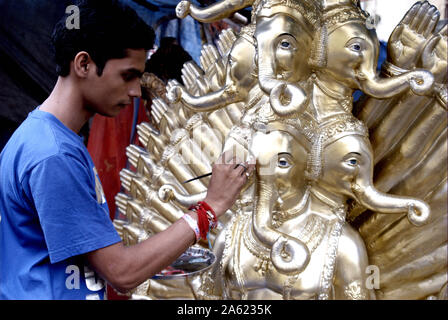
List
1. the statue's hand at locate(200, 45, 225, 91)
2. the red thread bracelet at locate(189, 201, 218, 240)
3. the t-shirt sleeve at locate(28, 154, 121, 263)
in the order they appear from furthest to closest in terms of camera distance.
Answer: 1. the statue's hand at locate(200, 45, 225, 91)
2. the red thread bracelet at locate(189, 201, 218, 240)
3. the t-shirt sleeve at locate(28, 154, 121, 263)

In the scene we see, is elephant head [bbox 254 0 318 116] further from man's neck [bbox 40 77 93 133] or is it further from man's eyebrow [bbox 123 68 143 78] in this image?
man's neck [bbox 40 77 93 133]

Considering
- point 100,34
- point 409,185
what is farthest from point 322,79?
point 100,34

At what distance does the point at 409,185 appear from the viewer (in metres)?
1.29

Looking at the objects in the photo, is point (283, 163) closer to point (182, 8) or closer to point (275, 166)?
point (275, 166)

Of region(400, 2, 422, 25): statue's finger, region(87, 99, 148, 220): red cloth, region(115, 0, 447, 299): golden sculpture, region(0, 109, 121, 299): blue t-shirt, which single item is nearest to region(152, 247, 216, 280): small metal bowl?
region(115, 0, 447, 299): golden sculpture

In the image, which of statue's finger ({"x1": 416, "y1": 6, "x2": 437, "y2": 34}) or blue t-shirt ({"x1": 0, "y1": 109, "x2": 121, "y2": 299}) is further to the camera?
statue's finger ({"x1": 416, "y1": 6, "x2": 437, "y2": 34})

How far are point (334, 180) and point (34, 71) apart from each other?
59.5 inches

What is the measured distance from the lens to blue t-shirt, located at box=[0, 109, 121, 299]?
91cm

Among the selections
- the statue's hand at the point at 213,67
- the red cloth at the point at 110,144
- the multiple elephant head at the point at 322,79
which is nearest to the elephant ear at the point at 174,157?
the statue's hand at the point at 213,67

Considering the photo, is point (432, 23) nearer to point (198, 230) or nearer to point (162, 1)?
point (198, 230)

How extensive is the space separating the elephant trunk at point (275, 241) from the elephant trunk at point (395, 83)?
13.1 inches

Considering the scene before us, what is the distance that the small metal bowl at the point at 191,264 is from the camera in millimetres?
1266

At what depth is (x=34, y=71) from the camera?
220 cm

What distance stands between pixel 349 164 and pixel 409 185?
0.63 ft
